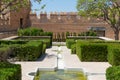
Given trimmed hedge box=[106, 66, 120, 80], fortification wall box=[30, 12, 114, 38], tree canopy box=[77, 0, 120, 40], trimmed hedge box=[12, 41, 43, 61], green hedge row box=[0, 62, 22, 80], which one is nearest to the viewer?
green hedge row box=[0, 62, 22, 80]

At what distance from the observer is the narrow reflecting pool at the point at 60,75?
1116 cm

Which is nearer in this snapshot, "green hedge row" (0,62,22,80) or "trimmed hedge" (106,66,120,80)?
"green hedge row" (0,62,22,80)

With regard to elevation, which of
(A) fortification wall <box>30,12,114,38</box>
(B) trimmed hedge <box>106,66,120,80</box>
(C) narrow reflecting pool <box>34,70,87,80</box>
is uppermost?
(A) fortification wall <box>30,12,114,38</box>

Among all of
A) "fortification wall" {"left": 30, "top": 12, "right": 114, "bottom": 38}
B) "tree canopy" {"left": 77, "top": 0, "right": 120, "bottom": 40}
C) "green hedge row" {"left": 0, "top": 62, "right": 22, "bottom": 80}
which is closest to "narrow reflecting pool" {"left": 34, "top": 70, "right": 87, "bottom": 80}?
"green hedge row" {"left": 0, "top": 62, "right": 22, "bottom": 80}

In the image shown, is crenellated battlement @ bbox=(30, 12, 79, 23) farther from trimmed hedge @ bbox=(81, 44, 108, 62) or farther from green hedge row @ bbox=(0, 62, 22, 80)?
green hedge row @ bbox=(0, 62, 22, 80)

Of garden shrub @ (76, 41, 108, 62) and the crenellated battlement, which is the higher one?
the crenellated battlement

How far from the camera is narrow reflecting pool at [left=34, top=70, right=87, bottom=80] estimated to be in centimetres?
1116

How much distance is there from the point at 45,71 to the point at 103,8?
14880 millimetres

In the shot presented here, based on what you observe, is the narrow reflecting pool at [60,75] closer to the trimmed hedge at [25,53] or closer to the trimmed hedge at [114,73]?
the trimmed hedge at [25,53]

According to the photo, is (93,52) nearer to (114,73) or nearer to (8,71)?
(114,73)

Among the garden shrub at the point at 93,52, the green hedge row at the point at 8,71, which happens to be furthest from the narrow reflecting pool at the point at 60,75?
the garden shrub at the point at 93,52

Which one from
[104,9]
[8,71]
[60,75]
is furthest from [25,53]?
[104,9]

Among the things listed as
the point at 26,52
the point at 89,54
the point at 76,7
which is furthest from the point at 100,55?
the point at 76,7

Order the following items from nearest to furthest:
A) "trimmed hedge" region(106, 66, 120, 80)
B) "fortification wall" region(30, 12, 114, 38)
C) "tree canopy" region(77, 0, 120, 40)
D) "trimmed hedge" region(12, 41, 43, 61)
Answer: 1. "trimmed hedge" region(106, 66, 120, 80)
2. "trimmed hedge" region(12, 41, 43, 61)
3. "tree canopy" region(77, 0, 120, 40)
4. "fortification wall" region(30, 12, 114, 38)
